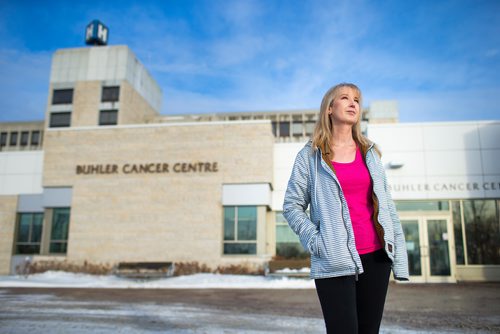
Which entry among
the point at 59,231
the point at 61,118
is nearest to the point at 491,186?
the point at 59,231

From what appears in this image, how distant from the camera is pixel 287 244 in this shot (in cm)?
2025

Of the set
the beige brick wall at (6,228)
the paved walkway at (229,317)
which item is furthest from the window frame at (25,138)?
the paved walkway at (229,317)

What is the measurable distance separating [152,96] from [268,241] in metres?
23.8

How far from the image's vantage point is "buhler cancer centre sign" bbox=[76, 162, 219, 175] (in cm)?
1999

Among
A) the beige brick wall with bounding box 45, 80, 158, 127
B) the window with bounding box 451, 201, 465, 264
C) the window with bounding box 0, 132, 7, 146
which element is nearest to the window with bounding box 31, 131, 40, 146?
the window with bounding box 0, 132, 7, 146

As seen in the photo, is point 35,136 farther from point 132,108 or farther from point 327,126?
point 327,126

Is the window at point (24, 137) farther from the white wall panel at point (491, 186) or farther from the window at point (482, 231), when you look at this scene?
the white wall panel at point (491, 186)

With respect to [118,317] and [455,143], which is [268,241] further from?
[118,317]

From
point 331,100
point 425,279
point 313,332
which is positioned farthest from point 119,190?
point 331,100

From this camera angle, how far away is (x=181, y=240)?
19297 mm

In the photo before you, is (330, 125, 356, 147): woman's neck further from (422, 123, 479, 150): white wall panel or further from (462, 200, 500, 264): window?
(422, 123, 479, 150): white wall panel

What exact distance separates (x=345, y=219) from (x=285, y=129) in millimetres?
32645

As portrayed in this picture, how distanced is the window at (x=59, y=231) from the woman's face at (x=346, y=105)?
20.5 metres

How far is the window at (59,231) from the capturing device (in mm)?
20812
